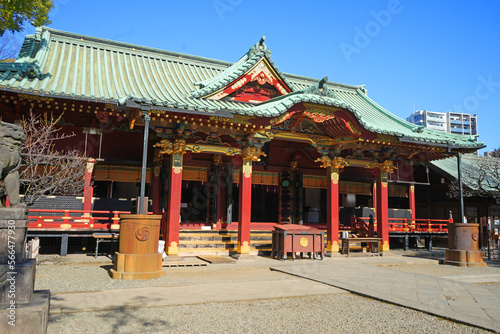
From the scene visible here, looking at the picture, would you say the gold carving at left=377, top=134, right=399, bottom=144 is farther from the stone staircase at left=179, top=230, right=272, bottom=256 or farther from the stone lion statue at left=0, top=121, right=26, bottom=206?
the stone lion statue at left=0, top=121, right=26, bottom=206

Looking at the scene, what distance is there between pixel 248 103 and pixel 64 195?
23.1 ft

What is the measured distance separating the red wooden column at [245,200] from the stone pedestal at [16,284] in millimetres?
8455

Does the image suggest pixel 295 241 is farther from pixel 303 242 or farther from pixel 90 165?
pixel 90 165

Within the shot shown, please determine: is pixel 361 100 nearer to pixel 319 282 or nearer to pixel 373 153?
pixel 373 153

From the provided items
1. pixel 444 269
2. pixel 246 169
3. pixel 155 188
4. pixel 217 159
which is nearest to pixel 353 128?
pixel 246 169

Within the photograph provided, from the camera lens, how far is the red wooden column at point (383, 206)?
14.8 meters

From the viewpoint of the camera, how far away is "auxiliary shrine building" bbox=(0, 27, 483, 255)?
11.7 meters

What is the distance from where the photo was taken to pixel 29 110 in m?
11.7

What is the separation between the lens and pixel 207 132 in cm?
1236

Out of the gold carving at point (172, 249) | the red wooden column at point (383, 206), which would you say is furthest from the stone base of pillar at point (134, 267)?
the red wooden column at point (383, 206)

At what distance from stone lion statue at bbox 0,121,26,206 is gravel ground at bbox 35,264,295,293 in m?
3.32

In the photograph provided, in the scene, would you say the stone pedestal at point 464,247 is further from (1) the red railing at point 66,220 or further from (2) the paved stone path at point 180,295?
(1) the red railing at point 66,220

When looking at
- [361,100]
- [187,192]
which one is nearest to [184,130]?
[187,192]

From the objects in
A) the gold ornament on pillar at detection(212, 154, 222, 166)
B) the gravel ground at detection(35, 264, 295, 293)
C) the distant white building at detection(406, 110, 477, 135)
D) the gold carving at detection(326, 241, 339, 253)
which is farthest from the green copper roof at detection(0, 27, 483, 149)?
the distant white building at detection(406, 110, 477, 135)
